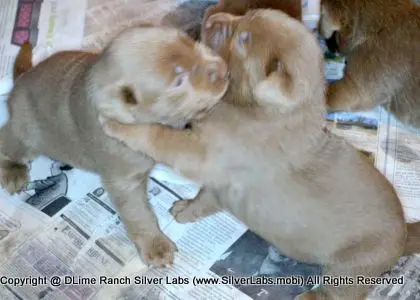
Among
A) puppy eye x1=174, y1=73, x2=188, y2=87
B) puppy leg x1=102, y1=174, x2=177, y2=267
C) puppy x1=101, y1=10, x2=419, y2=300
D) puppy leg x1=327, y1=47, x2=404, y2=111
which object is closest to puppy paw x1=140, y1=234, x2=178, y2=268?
puppy leg x1=102, y1=174, x2=177, y2=267

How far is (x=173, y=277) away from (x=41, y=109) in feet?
2.11

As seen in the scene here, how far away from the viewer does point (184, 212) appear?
6.11ft

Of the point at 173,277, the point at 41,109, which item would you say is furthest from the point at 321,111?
the point at 41,109

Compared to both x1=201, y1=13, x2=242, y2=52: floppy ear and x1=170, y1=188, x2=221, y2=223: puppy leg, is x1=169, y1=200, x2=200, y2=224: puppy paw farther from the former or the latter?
x1=201, y1=13, x2=242, y2=52: floppy ear

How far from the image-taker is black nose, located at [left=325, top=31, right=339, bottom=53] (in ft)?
7.05

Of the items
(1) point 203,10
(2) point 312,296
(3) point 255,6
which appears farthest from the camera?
(1) point 203,10

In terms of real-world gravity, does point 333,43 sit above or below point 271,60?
below

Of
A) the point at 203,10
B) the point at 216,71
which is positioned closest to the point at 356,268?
the point at 216,71

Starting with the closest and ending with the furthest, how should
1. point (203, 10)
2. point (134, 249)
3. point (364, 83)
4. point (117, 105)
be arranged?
point (117, 105), point (134, 249), point (364, 83), point (203, 10)

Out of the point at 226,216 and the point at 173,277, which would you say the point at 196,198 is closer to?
the point at 226,216

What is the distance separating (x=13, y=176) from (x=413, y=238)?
1.27 m

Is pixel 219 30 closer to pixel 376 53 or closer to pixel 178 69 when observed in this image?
pixel 178 69

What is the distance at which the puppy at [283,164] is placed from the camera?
1443mm

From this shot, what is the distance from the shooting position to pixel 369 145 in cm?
206
